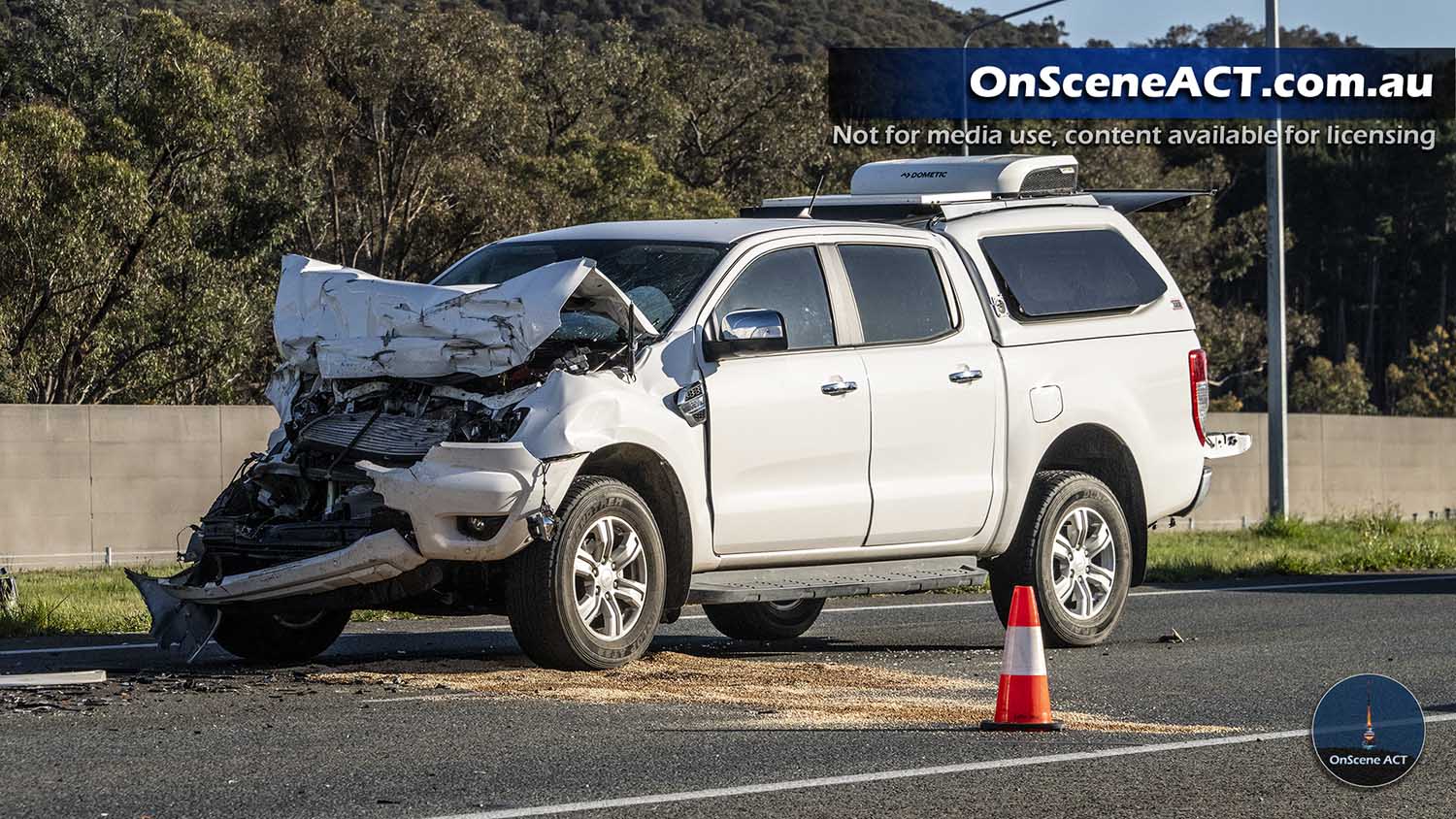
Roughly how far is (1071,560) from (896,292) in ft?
5.84

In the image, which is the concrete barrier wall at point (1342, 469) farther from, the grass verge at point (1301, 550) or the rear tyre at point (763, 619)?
the rear tyre at point (763, 619)

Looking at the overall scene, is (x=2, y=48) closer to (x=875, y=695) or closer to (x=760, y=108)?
(x=760, y=108)

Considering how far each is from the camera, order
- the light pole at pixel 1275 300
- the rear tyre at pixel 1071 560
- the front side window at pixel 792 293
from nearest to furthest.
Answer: the front side window at pixel 792 293, the rear tyre at pixel 1071 560, the light pole at pixel 1275 300

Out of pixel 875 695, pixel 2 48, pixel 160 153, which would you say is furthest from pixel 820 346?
pixel 2 48

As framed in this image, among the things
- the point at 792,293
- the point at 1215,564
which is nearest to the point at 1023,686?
the point at 792,293

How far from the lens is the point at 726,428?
9398 mm

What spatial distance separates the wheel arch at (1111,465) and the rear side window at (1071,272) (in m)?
0.68

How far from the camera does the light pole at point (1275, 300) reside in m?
25.5

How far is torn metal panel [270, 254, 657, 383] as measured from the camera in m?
8.72

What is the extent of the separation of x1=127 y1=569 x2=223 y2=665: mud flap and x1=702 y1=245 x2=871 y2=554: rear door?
2261mm

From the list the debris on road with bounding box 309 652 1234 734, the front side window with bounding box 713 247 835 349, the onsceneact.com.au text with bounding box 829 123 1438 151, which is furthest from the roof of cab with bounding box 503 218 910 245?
the onsceneact.com.au text with bounding box 829 123 1438 151

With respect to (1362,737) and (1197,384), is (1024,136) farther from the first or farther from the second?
(1362,737)

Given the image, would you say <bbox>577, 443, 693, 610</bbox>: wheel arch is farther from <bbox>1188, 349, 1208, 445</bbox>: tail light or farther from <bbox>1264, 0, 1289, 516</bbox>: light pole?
<bbox>1264, 0, 1289, 516</bbox>: light pole

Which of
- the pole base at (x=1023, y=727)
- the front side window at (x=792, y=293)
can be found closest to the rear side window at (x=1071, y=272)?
the front side window at (x=792, y=293)
